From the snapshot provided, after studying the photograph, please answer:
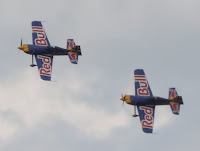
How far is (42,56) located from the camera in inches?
4193

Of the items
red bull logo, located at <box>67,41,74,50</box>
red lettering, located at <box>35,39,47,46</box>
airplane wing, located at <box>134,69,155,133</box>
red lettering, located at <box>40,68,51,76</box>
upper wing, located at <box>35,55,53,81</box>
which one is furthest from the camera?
red lettering, located at <box>35,39,47,46</box>

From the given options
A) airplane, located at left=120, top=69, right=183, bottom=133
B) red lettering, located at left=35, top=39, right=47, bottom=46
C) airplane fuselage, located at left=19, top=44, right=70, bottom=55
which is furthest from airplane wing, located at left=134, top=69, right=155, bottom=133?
red lettering, located at left=35, top=39, right=47, bottom=46

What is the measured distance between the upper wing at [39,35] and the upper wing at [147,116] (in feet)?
50.6

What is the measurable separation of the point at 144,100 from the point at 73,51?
1140 cm

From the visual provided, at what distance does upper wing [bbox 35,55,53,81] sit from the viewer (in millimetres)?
104875

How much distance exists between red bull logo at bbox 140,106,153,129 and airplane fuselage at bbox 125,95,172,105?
2.49 feet

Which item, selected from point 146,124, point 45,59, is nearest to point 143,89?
point 146,124

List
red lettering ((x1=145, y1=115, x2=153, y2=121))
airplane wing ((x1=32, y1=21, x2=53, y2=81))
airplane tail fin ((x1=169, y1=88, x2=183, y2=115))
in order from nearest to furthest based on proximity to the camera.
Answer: airplane tail fin ((x1=169, y1=88, x2=183, y2=115)), red lettering ((x1=145, y1=115, x2=153, y2=121)), airplane wing ((x1=32, y1=21, x2=53, y2=81))

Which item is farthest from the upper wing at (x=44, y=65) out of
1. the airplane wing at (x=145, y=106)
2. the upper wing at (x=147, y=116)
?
the upper wing at (x=147, y=116)

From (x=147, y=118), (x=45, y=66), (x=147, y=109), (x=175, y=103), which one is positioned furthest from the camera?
(x=45, y=66)

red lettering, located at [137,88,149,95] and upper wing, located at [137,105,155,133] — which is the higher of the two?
red lettering, located at [137,88,149,95]

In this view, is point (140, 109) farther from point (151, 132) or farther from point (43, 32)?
point (43, 32)

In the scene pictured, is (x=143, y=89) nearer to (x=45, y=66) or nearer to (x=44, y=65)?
(x=45, y=66)

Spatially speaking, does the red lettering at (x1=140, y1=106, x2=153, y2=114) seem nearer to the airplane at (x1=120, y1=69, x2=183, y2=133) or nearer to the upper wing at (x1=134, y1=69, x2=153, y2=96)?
the airplane at (x1=120, y1=69, x2=183, y2=133)
